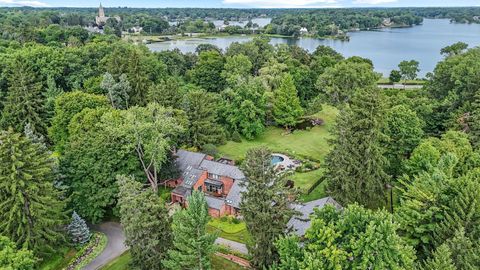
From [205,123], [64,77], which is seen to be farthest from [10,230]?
[64,77]

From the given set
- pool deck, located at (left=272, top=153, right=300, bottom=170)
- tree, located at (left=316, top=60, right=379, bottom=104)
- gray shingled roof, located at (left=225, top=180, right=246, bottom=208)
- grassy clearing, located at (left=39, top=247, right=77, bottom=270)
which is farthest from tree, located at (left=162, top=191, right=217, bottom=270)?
tree, located at (left=316, top=60, right=379, bottom=104)

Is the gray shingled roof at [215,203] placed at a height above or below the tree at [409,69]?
below

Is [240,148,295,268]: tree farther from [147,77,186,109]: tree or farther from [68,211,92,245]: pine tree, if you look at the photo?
[147,77,186,109]: tree

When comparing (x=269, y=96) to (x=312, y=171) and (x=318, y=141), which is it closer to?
(x=318, y=141)

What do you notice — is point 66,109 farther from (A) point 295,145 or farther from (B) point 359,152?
(B) point 359,152

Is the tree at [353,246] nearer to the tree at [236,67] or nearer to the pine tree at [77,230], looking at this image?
the pine tree at [77,230]

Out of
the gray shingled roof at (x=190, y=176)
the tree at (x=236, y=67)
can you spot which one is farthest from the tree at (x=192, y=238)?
the tree at (x=236, y=67)
